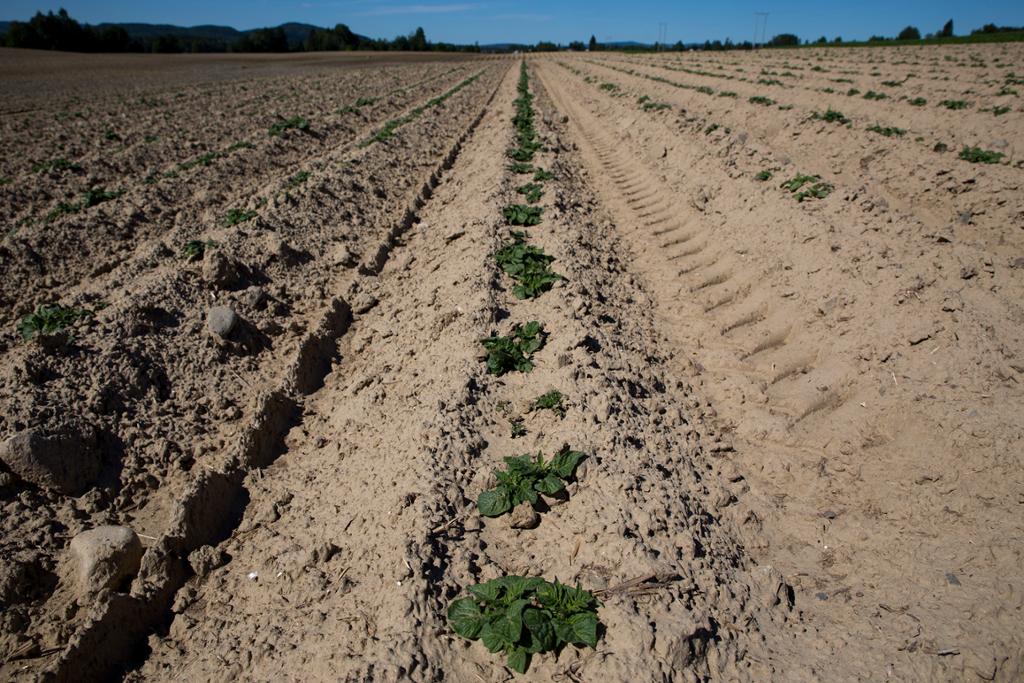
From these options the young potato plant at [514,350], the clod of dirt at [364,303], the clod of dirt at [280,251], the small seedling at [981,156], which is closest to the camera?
the young potato plant at [514,350]

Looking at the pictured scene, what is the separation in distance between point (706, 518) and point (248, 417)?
3.59m

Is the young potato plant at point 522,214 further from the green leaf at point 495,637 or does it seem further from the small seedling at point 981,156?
the small seedling at point 981,156

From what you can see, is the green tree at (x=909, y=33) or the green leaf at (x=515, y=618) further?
the green tree at (x=909, y=33)

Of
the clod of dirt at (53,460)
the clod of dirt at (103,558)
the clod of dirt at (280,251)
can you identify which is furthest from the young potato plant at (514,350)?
the clod of dirt at (280,251)

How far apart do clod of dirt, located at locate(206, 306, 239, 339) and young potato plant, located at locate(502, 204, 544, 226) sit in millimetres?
3847

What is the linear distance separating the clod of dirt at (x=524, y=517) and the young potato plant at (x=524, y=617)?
1.64 feet

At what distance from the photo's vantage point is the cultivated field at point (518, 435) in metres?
2.93

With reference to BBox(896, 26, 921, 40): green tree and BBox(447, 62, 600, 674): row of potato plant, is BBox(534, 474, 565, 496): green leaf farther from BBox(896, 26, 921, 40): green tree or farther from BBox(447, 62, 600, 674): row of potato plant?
BBox(896, 26, 921, 40): green tree

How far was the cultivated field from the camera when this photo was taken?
115 inches

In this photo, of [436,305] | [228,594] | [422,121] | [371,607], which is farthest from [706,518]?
[422,121]

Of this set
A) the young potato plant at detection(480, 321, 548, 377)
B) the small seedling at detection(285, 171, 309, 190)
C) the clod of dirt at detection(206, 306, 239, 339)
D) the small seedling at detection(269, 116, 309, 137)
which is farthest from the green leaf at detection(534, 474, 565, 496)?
the small seedling at detection(269, 116, 309, 137)

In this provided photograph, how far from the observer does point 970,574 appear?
10.5 feet

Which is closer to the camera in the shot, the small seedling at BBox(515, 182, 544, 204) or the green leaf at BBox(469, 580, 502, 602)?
the green leaf at BBox(469, 580, 502, 602)

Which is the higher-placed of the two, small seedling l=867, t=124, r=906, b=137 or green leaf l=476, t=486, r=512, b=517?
small seedling l=867, t=124, r=906, b=137
